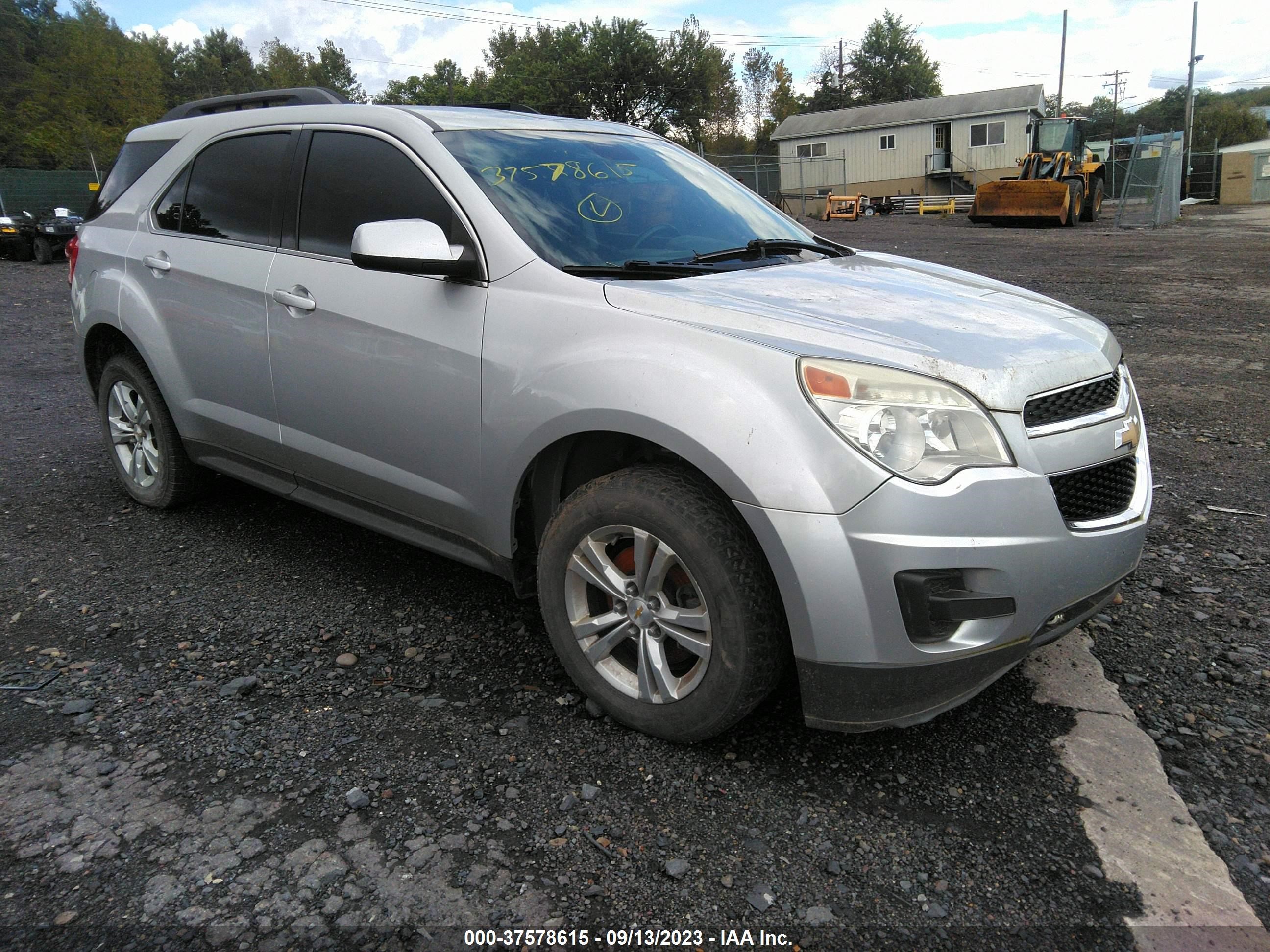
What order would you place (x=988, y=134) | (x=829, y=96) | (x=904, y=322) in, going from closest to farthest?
1. (x=904, y=322)
2. (x=988, y=134)
3. (x=829, y=96)

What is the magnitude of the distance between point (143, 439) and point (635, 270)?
2.89 meters

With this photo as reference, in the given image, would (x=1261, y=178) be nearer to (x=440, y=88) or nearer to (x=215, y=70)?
(x=440, y=88)

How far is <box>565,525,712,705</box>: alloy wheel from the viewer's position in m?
2.54

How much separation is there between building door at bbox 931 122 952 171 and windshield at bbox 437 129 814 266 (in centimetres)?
4462

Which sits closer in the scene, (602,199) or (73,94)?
(602,199)

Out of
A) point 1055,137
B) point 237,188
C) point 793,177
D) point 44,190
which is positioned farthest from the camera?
point 793,177

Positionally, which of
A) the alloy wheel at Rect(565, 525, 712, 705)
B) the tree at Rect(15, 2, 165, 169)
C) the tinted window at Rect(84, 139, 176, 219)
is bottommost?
the alloy wheel at Rect(565, 525, 712, 705)

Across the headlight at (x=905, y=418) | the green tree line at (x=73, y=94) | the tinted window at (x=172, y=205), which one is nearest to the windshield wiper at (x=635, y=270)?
the headlight at (x=905, y=418)

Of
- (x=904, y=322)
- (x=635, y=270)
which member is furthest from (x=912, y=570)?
(x=635, y=270)

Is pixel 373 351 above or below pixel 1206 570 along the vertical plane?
above

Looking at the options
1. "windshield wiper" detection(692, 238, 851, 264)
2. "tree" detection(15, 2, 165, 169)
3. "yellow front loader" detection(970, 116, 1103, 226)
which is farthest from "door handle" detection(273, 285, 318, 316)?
"tree" detection(15, 2, 165, 169)

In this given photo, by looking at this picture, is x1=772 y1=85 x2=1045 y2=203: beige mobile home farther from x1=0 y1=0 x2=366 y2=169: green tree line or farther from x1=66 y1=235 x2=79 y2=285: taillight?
x1=66 y1=235 x2=79 y2=285: taillight

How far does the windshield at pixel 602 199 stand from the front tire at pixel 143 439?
6.73 feet

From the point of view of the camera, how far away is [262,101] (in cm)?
447
